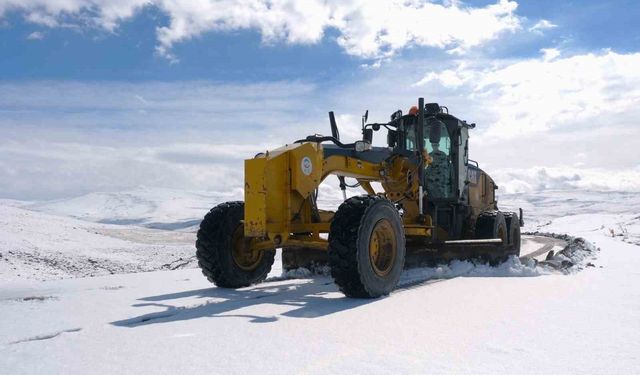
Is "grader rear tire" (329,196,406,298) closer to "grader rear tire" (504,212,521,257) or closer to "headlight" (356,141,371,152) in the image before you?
"headlight" (356,141,371,152)

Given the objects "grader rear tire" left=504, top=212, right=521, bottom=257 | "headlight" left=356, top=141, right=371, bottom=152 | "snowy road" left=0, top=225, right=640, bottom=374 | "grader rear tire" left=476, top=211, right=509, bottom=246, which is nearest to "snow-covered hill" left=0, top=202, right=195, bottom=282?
"snowy road" left=0, top=225, right=640, bottom=374

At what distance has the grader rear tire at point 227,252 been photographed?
6.54m

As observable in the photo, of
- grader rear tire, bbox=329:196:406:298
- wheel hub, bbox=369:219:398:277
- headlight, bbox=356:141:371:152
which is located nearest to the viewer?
grader rear tire, bbox=329:196:406:298

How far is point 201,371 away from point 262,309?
1.99 metres

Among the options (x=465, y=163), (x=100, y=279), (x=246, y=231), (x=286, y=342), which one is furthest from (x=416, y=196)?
(x=286, y=342)

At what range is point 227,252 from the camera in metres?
6.57

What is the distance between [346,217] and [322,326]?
5.86 feet

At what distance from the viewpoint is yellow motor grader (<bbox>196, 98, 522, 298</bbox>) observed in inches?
224

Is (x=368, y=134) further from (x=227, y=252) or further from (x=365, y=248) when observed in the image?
(x=365, y=248)

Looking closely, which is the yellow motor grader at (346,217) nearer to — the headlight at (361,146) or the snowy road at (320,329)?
the headlight at (361,146)

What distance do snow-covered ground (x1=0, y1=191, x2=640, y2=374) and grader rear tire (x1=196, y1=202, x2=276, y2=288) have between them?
0.21m

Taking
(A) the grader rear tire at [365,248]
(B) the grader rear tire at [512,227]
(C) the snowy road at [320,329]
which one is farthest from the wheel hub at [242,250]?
(B) the grader rear tire at [512,227]

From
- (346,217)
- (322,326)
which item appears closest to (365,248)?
(346,217)

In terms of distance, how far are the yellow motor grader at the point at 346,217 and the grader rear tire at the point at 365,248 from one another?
1 centimetres
